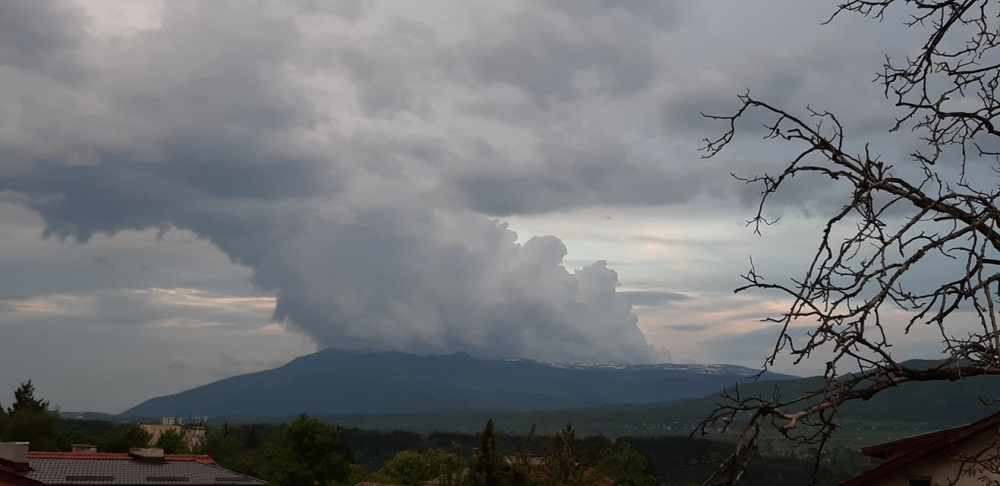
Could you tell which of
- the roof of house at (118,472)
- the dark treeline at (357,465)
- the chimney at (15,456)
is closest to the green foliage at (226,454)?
the dark treeline at (357,465)

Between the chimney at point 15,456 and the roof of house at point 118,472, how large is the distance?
0.37m

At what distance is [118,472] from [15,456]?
4907mm

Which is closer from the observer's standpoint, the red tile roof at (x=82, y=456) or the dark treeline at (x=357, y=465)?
the dark treeline at (x=357, y=465)

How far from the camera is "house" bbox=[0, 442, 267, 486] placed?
3928cm

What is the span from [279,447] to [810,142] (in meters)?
88.9

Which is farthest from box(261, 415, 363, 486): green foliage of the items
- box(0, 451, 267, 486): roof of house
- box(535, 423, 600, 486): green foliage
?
box(535, 423, 600, 486): green foliage

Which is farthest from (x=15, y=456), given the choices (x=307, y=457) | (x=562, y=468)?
(x=307, y=457)

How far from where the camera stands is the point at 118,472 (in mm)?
42812

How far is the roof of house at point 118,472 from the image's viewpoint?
40.5 m

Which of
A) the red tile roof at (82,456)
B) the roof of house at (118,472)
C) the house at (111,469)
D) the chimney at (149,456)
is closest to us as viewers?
the house at (111,469)

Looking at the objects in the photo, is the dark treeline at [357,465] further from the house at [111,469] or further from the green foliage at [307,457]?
the house at [111,469]

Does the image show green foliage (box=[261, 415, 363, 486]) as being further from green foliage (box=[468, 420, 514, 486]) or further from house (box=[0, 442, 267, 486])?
green foliage (box=[468, 420, 514, 486])

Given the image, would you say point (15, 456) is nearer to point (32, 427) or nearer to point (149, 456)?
point (149, 456)

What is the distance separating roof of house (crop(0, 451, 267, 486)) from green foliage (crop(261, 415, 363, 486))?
40715 millimetres
